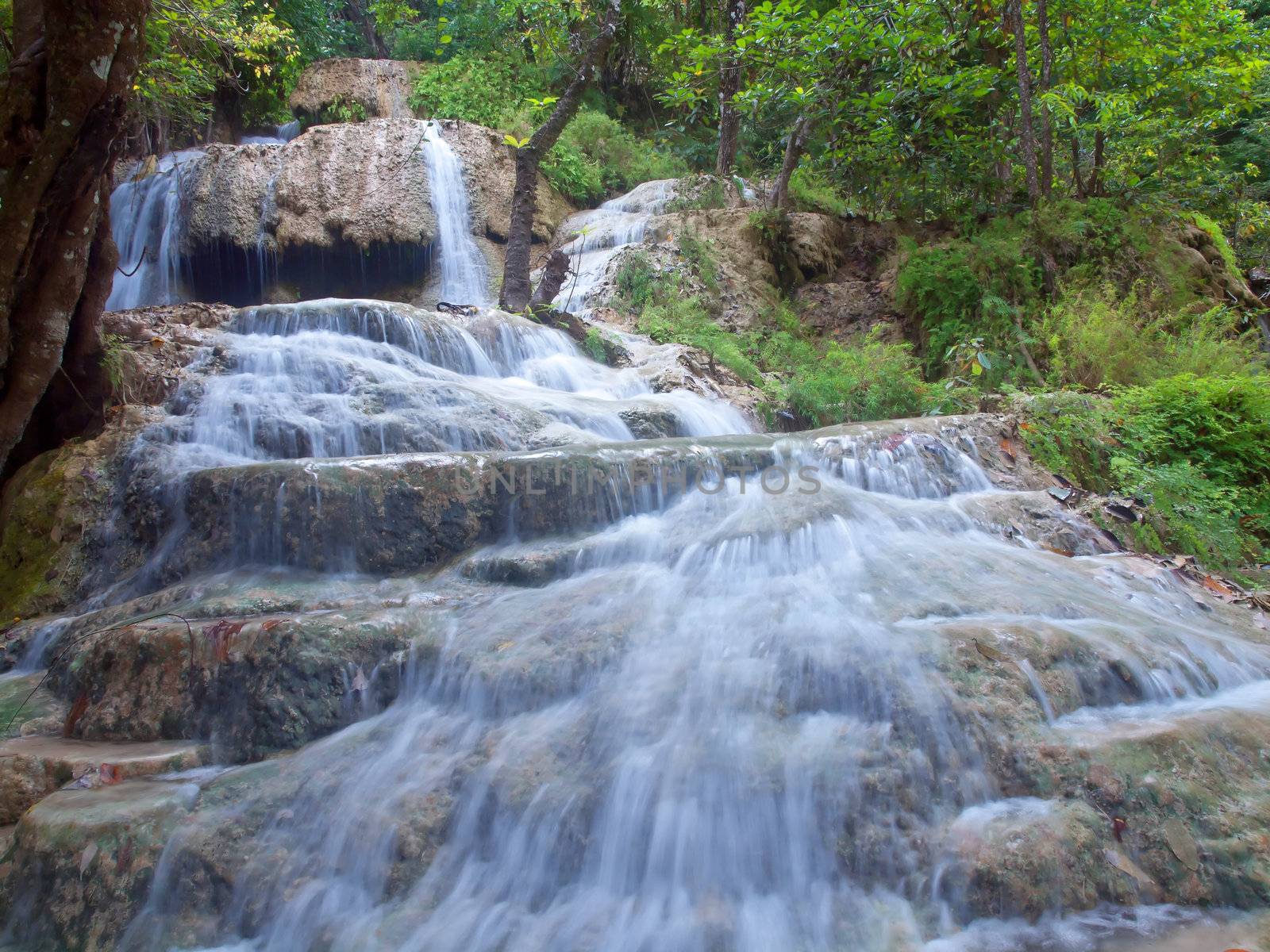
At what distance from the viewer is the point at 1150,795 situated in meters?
2.31

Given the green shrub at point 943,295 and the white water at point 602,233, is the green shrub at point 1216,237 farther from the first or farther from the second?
the white water at point 602,233

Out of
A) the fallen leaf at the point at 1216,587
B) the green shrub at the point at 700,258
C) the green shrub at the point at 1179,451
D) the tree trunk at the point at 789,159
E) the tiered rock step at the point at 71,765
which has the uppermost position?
the tree trunk at the point at 789,159

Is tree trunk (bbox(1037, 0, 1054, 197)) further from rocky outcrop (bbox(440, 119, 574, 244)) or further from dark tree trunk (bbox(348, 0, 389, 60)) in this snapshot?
dark tree trunk (bbox(348, 0, 389, 60))

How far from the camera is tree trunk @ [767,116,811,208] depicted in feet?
34.8

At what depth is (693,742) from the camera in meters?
2.81

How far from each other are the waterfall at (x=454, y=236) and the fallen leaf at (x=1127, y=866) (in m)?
10.2

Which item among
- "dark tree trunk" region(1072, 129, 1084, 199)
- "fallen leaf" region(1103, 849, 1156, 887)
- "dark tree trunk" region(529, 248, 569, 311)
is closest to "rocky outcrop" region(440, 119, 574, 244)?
"dark tree trunk" region(529, 248, 569, 311)

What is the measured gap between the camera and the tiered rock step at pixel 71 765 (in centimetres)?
287

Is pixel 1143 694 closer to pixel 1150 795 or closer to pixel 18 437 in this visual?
pixel 1150 795

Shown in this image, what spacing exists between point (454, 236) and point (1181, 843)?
11356 millimetres

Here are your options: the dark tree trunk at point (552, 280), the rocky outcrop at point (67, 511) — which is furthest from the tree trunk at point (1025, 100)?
the rocky outcrop at point (67, 511)

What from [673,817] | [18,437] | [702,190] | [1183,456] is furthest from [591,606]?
[702,190]

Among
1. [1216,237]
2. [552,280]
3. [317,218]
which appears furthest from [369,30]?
[1216,237]

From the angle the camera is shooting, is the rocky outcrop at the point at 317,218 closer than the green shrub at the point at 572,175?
Yes
